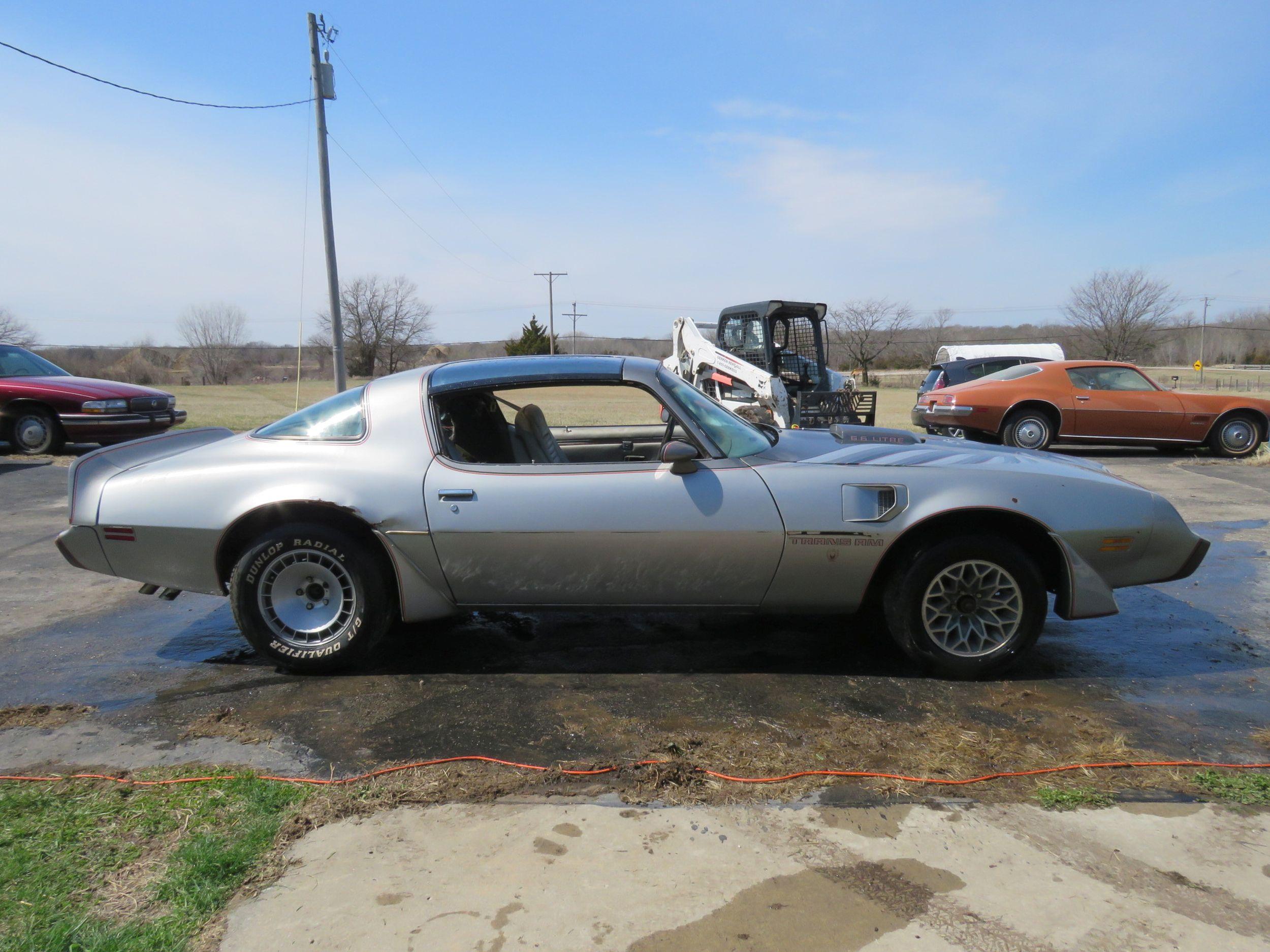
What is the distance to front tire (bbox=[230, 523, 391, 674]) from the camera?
12.7ft

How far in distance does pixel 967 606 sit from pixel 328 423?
313 centimetres

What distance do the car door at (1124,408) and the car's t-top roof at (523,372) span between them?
438 inches

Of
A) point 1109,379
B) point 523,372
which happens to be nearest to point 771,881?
point 523,372

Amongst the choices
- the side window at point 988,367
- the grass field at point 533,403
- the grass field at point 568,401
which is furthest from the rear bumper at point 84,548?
the side window at point 988,367

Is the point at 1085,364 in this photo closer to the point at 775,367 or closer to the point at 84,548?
the point at 775,367

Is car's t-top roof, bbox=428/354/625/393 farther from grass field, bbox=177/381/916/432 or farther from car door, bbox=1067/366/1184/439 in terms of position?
car door, bbox=1067/366/1184/439

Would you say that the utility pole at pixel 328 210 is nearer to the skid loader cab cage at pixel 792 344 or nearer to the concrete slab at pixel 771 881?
the skid loader cab cage at pixel 792 344

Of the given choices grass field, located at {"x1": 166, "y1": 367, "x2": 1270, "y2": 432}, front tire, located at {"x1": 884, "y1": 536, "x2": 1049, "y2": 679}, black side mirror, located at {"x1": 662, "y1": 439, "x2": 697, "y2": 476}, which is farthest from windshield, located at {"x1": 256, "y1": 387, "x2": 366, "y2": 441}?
front tire, located at {"x1": 884, "y1": 536, "x2": 1049, "y2": 679}

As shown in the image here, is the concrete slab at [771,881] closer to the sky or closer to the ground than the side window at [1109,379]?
closer to the ground

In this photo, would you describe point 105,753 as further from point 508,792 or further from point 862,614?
point 862,614

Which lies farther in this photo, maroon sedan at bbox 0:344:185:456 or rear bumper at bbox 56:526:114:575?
maroon sedan at bbox 0:344:185:456

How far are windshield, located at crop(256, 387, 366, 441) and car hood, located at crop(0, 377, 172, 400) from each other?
30.6 feet

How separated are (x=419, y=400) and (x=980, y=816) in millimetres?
2926

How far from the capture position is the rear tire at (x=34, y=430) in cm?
1166
